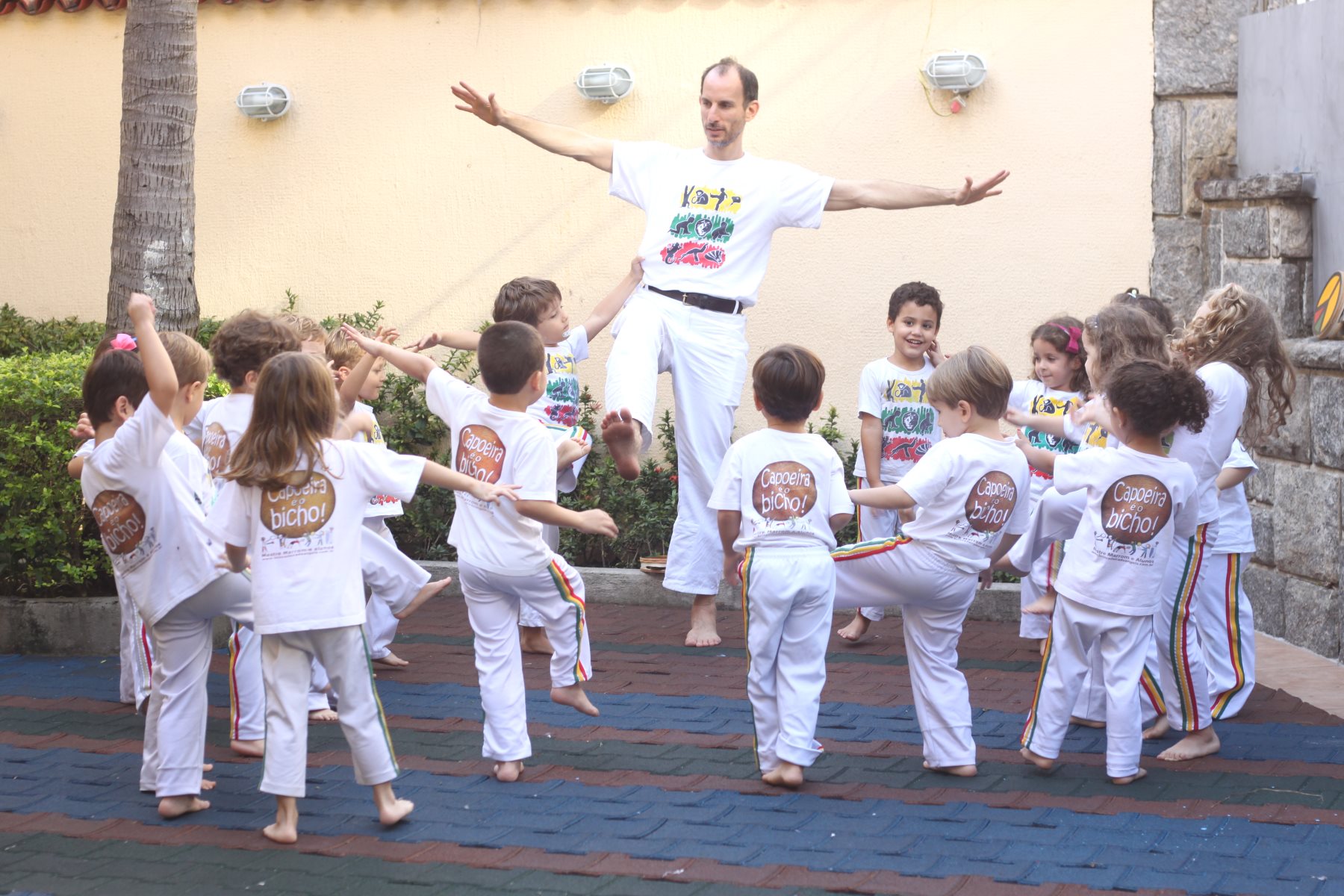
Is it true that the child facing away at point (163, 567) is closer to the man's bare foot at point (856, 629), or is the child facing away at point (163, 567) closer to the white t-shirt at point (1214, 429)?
the man's bare foot at point (856, 629)

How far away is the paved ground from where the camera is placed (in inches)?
156

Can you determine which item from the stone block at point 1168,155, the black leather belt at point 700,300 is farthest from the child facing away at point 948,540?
the stone block at point 1168,155

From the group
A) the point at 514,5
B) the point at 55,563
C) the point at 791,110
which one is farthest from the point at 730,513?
the point at 514,5

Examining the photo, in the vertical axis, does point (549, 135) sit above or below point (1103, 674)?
above

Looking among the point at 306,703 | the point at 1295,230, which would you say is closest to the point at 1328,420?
the point at 1295,230

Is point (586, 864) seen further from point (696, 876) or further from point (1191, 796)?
point (1191, 796)

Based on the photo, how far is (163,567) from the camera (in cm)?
452

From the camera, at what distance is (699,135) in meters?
8.54

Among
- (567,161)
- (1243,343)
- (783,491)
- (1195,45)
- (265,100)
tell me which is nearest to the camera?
(783,491)

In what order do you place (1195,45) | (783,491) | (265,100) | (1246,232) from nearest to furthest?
1. (783,491)
2. (1246,232)
3. (1195,45)
4. (265,100)

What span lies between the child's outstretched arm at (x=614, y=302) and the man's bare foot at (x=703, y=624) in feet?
4.40

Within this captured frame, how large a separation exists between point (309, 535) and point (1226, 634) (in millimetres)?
3440

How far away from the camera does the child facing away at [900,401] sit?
641 cm

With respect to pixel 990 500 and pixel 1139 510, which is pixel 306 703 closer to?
pixel 990 500
